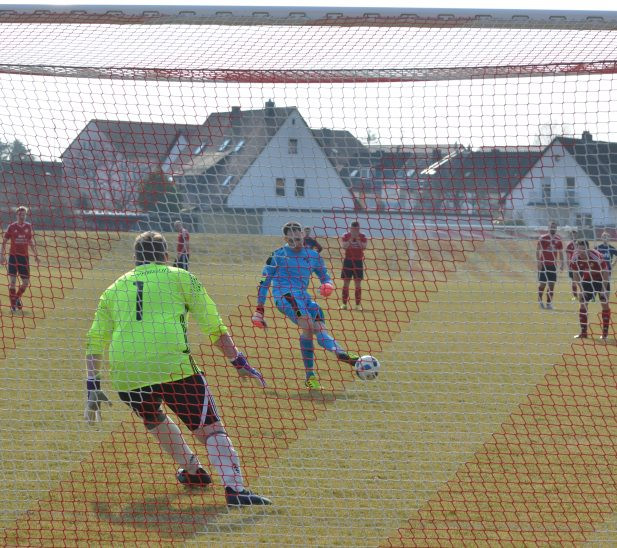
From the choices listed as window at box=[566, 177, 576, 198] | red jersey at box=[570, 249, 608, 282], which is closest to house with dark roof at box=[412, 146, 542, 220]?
window at box=[566, 177, 576, 198]

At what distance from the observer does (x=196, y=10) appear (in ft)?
14.6

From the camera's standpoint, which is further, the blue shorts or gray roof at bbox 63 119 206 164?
the blue shorts

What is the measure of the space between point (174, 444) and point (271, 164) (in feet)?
6.12

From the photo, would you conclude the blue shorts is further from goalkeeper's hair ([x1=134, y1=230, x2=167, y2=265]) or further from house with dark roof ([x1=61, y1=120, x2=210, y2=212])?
goalkeeper's hair ([x1=134, y1=230, x2=167, y2=265])

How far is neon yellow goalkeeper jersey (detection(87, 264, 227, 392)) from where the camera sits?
17.2 ft

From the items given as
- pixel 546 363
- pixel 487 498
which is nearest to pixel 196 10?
pixel 487 498

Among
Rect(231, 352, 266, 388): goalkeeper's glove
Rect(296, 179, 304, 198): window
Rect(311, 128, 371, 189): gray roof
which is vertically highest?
Rect(311, 128, 371, 189): gray roof

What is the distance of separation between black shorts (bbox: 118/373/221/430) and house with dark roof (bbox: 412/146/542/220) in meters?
1.76

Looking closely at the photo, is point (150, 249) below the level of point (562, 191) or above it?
below

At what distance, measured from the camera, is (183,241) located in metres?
9.70

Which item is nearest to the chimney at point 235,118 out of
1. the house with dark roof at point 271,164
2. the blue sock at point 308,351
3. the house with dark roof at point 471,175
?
the house with dark roof at point 271,164

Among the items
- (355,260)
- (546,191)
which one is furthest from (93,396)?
(355,260)

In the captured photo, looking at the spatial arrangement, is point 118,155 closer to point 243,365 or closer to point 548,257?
point 243,365

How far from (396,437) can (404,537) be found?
207 cm
